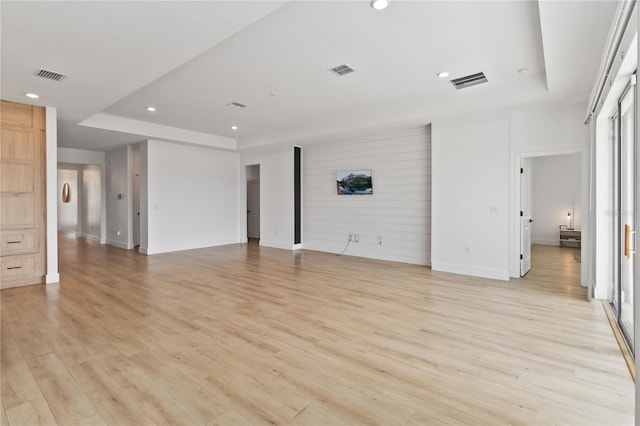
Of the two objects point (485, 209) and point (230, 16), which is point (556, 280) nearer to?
point (485, 209)

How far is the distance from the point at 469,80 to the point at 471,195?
1920 millimetres

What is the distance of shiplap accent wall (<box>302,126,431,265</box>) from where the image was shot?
625 cm

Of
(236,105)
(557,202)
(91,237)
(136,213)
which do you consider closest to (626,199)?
(236,105)

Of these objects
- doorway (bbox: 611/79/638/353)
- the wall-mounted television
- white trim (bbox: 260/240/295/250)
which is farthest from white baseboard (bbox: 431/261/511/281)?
white trim (bbox: 260/240/295/250)

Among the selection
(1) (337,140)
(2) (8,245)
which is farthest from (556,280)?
(2) (8,245)

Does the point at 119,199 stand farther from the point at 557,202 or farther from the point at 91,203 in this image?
the point at 557,202

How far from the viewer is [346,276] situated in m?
5.30

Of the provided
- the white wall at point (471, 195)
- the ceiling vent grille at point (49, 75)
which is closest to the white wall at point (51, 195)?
the ceiling vent grille at point (49, 75)

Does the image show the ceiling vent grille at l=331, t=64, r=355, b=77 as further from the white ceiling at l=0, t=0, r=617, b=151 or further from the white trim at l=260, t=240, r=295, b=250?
the white trim at l=260, t=240, r=295, b=250

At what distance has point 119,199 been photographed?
8773 millimetres

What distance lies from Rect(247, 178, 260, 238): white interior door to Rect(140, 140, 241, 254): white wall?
93 centimetres

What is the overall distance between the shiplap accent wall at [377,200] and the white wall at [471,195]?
430mm

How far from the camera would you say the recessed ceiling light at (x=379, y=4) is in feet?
8.57

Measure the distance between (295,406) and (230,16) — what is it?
113 inches
